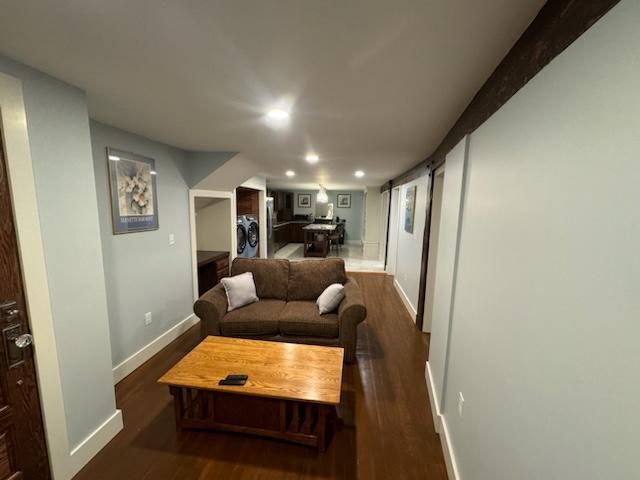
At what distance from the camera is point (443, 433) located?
66.2 inches

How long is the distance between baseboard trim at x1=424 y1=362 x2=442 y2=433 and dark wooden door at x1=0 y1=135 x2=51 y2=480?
2.32 m

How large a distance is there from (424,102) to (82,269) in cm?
226

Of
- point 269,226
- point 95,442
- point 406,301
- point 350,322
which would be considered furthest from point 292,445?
point 269,226

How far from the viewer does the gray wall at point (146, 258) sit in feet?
6.94

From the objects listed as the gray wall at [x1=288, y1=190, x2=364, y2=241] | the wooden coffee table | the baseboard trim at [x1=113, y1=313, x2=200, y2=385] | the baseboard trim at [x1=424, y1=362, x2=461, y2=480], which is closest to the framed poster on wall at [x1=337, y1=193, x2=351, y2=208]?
the gray wall at [x1=288, y1=190, x2=364, y2=241]

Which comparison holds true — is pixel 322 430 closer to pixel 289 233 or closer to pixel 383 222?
pixel 383 222

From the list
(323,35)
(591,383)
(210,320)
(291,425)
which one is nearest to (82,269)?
(210,320)

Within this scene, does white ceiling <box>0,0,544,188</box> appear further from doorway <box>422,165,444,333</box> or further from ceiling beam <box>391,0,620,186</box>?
doorway <box>422,165,444,333</box>

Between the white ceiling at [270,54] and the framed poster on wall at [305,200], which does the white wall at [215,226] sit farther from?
the framed poster on wall at [305,200]

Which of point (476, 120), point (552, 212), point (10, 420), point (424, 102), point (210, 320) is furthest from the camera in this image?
point (210, 320)

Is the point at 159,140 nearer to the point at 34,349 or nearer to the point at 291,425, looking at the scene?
the point at 34,349

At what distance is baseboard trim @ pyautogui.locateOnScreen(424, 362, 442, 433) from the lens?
1.78m

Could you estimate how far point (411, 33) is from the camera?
947 millimetres

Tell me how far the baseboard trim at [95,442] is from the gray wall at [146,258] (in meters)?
0.65
